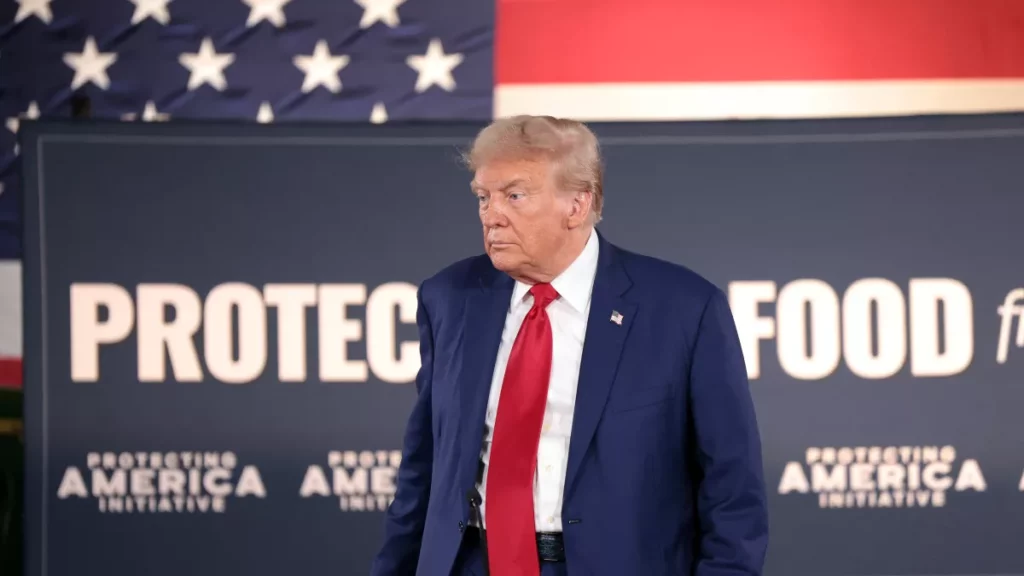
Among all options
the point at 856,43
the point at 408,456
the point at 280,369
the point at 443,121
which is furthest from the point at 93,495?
the point at 856,43

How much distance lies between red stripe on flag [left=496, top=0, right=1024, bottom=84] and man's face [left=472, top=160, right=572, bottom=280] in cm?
231

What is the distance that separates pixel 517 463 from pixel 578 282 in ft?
1.04

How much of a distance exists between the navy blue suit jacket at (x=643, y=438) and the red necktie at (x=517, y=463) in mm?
47

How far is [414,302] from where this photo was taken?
132 inches

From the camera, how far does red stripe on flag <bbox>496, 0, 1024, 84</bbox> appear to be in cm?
405

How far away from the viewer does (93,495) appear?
10.8ft

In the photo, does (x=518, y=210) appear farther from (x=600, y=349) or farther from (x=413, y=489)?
Result: (x=413, y=489)

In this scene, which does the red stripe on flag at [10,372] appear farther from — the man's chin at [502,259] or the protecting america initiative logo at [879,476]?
the man's chin at [502,259]

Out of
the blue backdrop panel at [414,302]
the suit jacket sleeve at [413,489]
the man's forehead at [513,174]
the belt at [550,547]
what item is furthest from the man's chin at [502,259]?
the blue backdrop panel at [414,302]

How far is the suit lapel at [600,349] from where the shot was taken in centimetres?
174

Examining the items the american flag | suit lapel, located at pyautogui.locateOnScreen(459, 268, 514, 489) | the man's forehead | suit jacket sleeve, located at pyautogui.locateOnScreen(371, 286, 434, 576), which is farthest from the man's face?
the american flag

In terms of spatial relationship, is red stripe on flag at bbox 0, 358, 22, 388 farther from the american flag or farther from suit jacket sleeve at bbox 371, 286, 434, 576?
suit jacket sleeve at bbox 371, 286, 434, 576

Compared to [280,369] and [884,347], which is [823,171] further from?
[280,369]

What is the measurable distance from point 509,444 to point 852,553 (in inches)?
74.1
